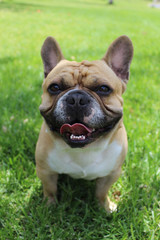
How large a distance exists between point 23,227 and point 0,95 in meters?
2.39

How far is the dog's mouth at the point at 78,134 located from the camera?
65.0 inches

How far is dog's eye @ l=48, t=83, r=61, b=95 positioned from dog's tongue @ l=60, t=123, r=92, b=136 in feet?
1.08

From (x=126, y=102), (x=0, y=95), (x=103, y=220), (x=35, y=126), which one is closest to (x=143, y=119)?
(x=126, y=102)

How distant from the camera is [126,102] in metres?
3.87

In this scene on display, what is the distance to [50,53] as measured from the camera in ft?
7.34

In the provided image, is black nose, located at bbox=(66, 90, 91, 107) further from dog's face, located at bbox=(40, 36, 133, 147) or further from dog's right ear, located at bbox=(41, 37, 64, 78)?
dog's right ear, located at bbox=(41, 37, 64, 78)

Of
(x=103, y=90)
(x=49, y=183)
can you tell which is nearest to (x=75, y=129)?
(x=103, y=90)

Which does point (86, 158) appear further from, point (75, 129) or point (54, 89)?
point (54, 89)

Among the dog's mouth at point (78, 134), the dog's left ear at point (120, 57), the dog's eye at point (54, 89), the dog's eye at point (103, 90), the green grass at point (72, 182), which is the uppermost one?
the dog's left ear at point (120, 57)

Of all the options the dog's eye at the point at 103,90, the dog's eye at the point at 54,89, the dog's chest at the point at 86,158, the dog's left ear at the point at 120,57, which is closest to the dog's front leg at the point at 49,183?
the dog's chest at the point at 86,158

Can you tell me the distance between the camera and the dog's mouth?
1.65 metres

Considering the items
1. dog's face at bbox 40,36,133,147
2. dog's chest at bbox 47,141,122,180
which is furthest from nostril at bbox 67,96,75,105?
dog's chest at bbox 47,141,122,180

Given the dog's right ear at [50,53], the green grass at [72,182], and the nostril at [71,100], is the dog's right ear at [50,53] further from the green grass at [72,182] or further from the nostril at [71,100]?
the green grass at [72,182]

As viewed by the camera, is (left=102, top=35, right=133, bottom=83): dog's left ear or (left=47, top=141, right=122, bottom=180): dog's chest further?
(left=102, top=35, right=133, bottom=83): dog's left ear
